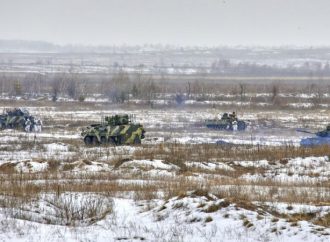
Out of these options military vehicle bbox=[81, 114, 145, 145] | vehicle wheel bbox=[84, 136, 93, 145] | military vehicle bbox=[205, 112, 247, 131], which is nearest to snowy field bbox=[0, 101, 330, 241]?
vehicle wheel bbox=[84, 136, 93, 145]

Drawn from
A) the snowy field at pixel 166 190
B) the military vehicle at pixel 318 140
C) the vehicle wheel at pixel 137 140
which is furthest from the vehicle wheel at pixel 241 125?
the vehicle wheel at pixel 137 140

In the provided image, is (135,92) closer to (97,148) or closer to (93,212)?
(97,148)

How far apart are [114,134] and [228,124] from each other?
1469cm

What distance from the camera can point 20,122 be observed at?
187ft

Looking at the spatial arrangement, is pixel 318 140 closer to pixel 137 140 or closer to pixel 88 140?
pixel 137 140

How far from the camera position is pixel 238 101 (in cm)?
9750

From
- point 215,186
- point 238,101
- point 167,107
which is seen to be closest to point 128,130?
point 215,186

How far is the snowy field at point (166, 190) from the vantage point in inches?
573

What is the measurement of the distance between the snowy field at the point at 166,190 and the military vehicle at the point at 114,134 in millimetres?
1040

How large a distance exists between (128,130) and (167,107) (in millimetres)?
43289

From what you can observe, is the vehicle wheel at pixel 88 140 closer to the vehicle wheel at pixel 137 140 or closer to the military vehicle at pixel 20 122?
the vehicle wheel at pixel 137 140

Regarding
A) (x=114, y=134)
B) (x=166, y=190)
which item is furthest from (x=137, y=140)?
(x=166, y=190)

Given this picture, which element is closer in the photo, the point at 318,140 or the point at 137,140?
the point at 318,140

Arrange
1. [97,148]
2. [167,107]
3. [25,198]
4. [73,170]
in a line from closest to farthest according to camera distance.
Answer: [25,198] → [73,170] → [97,148] → [167,107]
